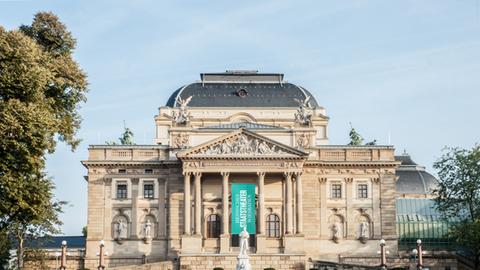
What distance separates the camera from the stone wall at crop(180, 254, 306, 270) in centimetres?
7919

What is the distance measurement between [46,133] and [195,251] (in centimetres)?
3397

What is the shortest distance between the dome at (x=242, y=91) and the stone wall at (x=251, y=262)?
1965 centimetres

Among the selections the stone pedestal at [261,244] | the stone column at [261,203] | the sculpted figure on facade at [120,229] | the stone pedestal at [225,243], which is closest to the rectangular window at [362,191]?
the stone column at [261,203]

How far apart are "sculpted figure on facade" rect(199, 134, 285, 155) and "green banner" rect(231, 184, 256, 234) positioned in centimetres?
398

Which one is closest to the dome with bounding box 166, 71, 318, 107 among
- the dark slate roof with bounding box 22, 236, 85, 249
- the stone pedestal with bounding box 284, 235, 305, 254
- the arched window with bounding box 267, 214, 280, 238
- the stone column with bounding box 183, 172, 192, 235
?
the stone column with bounding box 183, 172, 192, 235

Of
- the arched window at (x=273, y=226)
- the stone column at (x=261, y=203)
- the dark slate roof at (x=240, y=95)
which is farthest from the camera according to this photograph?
the dark slate roof at (x=240, y=95)

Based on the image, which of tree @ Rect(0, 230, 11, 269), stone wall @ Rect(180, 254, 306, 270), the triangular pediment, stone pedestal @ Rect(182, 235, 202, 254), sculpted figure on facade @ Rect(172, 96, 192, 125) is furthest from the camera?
sculpted figure on facade @ Rect(172, 96, 192, 125)

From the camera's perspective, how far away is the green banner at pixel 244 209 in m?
80.2

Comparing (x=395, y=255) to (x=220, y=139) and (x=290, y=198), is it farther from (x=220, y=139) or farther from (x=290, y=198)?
(x=220, y=139)

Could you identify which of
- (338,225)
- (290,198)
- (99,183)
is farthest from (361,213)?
(99,183)

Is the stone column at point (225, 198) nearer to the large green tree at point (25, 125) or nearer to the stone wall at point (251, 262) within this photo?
the stone wall at point (251, 262)

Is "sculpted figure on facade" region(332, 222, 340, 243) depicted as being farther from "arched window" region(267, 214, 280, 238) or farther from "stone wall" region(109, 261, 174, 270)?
"stone wall" region(109, 261, 174, 270)

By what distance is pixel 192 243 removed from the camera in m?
81.4

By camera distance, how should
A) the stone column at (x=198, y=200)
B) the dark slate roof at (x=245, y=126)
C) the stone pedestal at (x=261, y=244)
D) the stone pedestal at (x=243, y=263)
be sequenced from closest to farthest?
the stone pedestal at (x=243, y=263) < the stone pedestal at (x=261, y=244) < the stone column at (x=198, y=200) < the dark slate roof at (x=245, y=126)
